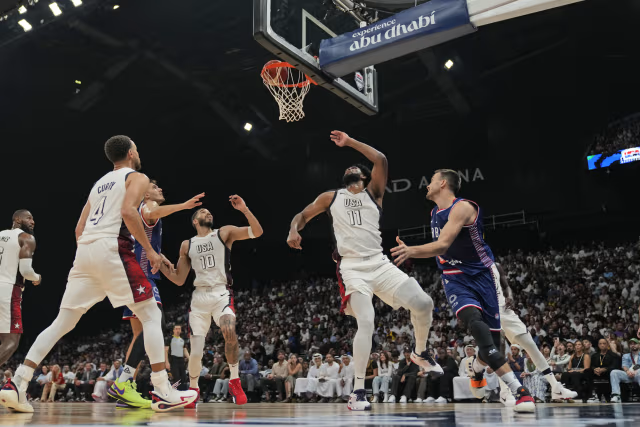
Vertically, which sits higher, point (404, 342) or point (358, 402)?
point (404, 342)

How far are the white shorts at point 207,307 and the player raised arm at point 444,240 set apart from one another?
2.82 m

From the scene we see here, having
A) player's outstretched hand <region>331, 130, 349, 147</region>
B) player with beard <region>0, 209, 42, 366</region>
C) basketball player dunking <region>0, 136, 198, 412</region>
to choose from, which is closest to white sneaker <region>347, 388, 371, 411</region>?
basketball player dunking <region>0, 136, 198, 412</region>

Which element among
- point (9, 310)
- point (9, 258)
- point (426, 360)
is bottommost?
point (426, 360)

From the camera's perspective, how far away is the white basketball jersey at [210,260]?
21.2 feet

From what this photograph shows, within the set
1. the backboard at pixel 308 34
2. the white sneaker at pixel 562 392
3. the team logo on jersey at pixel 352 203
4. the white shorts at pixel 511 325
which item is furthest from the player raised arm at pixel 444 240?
the backboard at pixel 308 34

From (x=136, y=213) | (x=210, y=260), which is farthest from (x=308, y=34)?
(x=136, y=213)

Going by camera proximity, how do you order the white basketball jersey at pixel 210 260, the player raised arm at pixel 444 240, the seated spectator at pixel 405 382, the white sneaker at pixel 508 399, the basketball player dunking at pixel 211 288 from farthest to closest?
the seated spectator at pixel 405 382, the white basketball jersey at pixel 210 260, the basketball player dunking at pixel 211 288, the white sneaker at pixel 508 399, the player raised arm at pixel 444 240

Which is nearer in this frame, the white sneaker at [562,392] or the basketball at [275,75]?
the white sneaker at [562,392]

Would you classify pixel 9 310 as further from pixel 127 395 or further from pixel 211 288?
pixel 211 288

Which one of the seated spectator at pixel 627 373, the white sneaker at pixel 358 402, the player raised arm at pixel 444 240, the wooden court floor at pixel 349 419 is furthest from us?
the seated spectator at pixel 627 373

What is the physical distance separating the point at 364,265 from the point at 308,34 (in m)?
4.03

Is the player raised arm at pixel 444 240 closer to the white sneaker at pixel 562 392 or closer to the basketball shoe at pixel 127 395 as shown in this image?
the white sneaker at pixel 562 392

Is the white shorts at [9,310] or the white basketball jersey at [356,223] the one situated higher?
the white basketball jersey at [356,223]

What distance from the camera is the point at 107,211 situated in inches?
161
